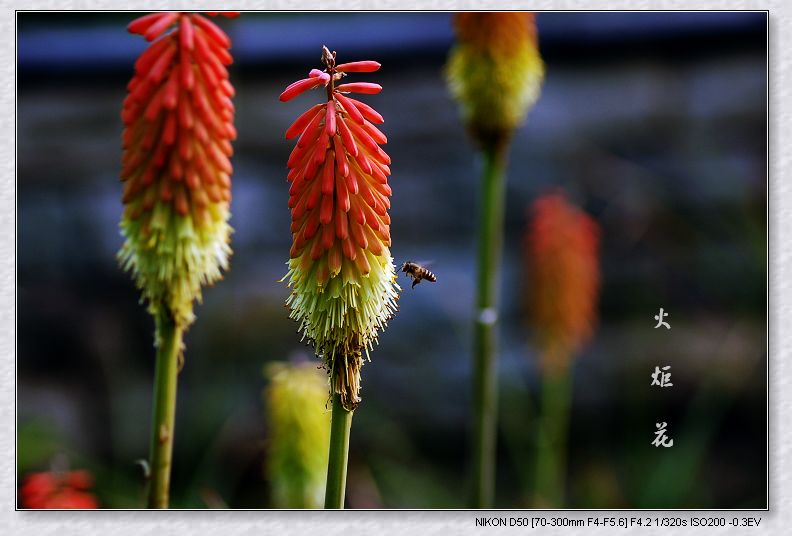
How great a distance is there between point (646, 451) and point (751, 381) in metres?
0.58

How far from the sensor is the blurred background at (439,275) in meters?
3.94

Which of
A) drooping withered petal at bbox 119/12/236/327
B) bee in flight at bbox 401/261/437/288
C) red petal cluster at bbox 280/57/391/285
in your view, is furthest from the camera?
bee in flight at bbox 401/261/437/288

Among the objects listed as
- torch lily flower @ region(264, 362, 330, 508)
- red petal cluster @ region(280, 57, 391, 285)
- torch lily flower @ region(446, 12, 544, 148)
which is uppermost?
torch lily flower @ region(446, 12, 544, 148)

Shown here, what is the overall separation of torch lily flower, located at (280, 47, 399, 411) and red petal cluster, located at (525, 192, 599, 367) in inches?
64.6

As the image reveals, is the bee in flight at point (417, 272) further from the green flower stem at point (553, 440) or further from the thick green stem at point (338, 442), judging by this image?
the green flower stem at point (553, 440)

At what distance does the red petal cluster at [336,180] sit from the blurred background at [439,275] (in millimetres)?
1886

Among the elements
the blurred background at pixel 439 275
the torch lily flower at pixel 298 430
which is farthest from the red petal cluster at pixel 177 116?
the blurred background at pixel 439 275

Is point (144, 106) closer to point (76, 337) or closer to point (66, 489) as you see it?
point (66, 489)

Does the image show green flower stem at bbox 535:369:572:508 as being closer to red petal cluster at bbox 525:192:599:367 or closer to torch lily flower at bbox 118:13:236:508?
red petal cluster at bbox 525:192:599:367

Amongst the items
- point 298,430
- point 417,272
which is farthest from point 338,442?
point 298,430

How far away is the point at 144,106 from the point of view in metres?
1.98

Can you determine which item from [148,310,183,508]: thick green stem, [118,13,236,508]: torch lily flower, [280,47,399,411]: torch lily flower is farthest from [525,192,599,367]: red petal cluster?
[148,310,183,508]: thick green stem

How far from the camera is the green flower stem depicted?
3.48m

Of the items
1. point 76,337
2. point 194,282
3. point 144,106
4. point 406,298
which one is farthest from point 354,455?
point 144,106
